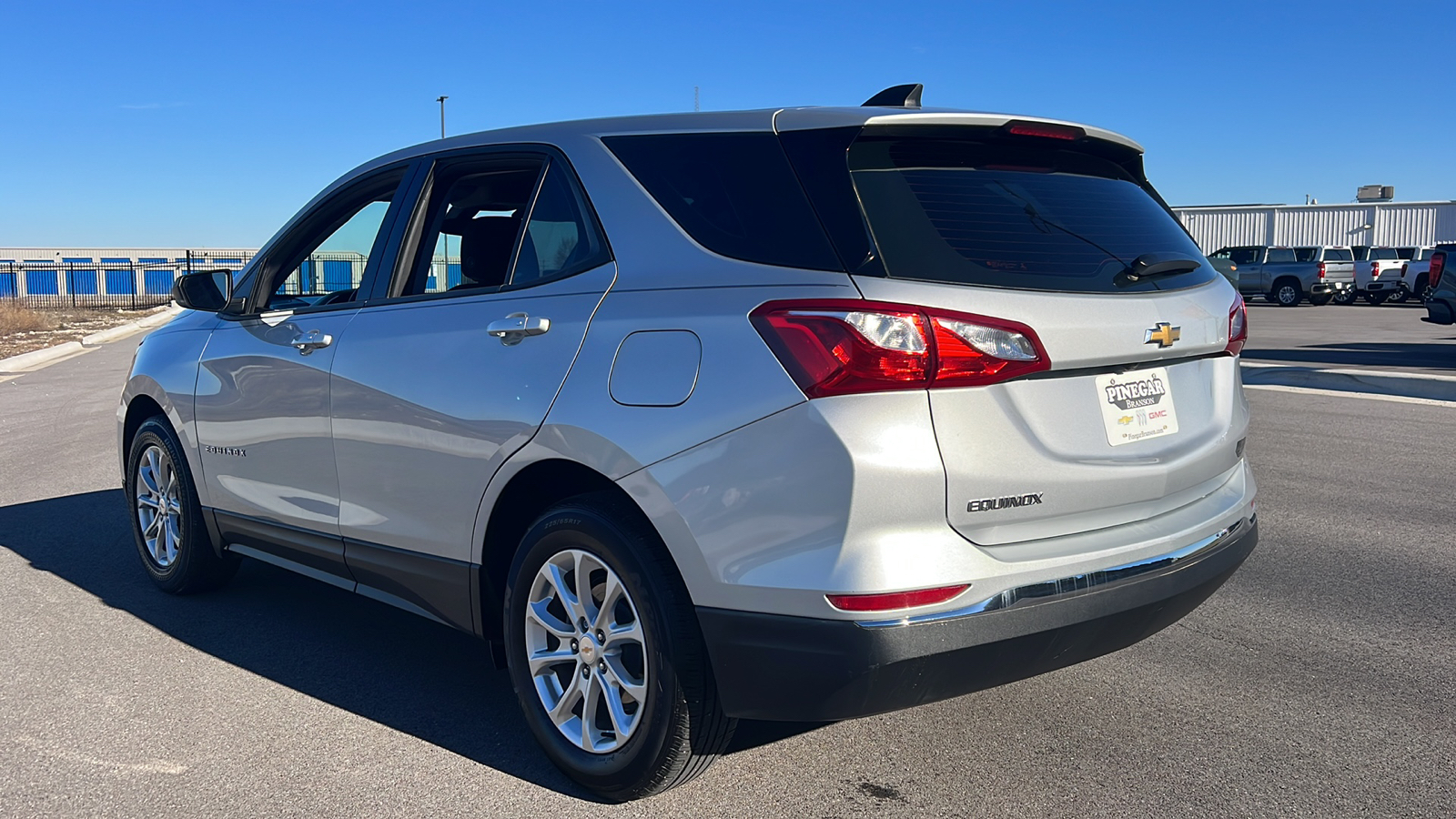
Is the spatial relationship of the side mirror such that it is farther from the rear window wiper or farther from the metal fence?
the metal fence

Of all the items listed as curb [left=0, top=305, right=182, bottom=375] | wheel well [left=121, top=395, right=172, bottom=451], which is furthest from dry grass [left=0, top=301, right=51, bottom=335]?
wheel well [left=121, top=395, right=172, bottom=451]

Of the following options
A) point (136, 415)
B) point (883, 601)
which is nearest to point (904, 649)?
point (883, 601)

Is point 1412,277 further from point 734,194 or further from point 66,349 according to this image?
point 734,194

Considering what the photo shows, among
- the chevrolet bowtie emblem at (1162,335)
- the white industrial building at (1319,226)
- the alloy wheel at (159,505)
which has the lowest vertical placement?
the alloy wheel at (159,505)

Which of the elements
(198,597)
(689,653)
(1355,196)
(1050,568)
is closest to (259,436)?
(198,597)

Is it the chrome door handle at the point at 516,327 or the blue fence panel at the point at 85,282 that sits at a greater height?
Answer: the blue fence panel at the point at 85,282

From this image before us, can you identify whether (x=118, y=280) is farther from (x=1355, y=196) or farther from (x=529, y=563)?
(x=1355, y=196)

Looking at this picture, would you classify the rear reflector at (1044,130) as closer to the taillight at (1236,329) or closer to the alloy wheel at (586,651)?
the taillight at (1236,329)

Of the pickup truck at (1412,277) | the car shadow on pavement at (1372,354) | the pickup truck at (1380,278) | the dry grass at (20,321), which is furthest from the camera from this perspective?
the pickup truck at (1380,278)

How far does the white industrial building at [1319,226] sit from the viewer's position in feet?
167

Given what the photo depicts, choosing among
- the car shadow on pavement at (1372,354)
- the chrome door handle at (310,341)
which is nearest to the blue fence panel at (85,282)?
the car shadow on pavement at (1372,354)

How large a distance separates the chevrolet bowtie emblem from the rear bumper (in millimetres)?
586

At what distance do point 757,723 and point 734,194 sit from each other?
171cm

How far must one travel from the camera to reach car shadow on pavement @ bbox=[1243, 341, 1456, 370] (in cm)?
1594
